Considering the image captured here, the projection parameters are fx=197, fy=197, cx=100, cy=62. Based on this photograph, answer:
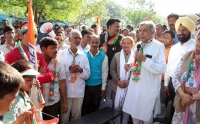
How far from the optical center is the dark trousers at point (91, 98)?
12.4 ft

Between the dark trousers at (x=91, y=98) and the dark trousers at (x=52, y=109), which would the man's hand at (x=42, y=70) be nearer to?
the dark trousers at (x=52, y=109)

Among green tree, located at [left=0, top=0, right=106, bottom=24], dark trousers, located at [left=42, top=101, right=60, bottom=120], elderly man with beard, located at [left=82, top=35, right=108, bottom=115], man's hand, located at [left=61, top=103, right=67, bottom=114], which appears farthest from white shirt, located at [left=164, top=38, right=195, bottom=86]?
green tree, located at [left=0, top=0, right=106, bottom=24]

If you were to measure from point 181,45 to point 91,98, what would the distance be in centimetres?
197

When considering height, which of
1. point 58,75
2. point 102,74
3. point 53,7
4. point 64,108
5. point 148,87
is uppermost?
point 53,7

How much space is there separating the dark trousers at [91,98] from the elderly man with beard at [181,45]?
131 cm

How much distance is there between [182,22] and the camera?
3453 millimetres

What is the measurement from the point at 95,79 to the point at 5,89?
272 cm

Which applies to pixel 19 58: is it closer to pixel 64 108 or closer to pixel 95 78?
pixel 64 108

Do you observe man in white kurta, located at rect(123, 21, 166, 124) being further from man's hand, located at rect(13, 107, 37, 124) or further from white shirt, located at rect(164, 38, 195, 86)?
man's hand, located at rect(13, 107, 37, 124)

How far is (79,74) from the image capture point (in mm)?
3514

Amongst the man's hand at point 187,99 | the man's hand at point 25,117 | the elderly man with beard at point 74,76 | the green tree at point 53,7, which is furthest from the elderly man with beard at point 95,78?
the green tree at point 53,7

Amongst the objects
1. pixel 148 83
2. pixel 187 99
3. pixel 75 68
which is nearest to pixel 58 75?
pixel 75 68

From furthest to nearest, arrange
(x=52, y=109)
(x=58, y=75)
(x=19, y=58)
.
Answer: (x=58, y=75), (x=52, y=109), (x=19, y=58)

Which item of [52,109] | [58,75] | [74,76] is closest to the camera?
[52,109]
